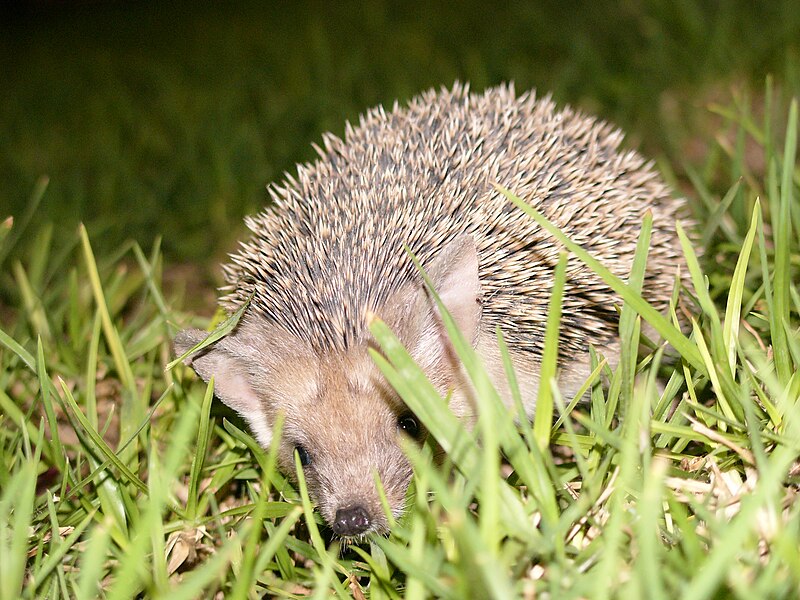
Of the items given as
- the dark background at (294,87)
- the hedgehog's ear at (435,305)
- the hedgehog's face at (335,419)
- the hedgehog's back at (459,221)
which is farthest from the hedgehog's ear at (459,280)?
the dark background at (294,87)

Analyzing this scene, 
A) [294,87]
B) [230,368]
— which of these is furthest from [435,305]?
[294,87]

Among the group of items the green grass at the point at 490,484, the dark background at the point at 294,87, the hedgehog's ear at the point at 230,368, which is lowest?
the green grass at the point at 490,484

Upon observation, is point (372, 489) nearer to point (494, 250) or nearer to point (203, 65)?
point (494, 250)

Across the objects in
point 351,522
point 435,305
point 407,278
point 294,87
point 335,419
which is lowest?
point 351,522

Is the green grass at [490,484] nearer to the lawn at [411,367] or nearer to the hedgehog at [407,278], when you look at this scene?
the lawn at [411,367]

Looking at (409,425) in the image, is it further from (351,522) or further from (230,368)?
(230,368)

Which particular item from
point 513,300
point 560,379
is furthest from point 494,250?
point 560,379
